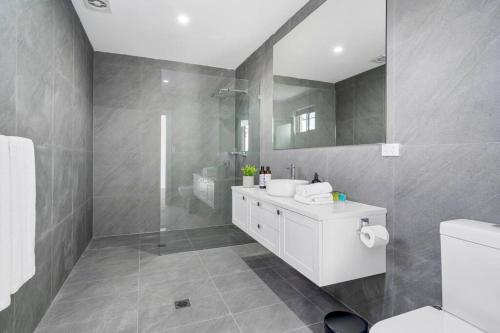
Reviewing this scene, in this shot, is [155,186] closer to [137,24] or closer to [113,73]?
[113,73]

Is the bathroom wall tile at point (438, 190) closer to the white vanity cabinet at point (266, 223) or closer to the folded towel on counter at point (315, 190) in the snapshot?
the folded towel on counter at point (315, 190)

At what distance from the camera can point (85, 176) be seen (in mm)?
3084

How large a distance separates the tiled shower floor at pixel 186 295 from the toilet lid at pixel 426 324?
0.77 metres

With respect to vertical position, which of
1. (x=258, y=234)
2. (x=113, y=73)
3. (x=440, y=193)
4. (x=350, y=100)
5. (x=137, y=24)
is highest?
(x=137, y=24)

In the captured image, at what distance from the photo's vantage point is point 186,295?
2.07 metres

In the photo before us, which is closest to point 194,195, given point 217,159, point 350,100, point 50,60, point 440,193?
point 217,159

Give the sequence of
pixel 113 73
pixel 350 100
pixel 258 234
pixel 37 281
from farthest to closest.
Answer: pixel 113 73 < pixel 258 234 < pixel 350 100 < pixel 37 281

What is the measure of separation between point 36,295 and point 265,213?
163 centimetres

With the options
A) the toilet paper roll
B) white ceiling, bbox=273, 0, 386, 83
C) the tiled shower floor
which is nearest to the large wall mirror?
white ceiling, bbox=273, 0, 386, 83

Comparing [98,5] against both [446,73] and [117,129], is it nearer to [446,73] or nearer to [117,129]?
[117,129]

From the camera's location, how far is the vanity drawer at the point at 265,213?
1.87 m

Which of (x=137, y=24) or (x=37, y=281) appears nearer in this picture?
(x=37, y=281)

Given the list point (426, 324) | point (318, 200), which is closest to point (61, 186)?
point (318, 200)

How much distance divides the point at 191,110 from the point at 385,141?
7.28 feet
